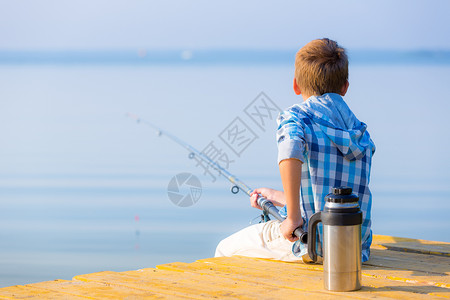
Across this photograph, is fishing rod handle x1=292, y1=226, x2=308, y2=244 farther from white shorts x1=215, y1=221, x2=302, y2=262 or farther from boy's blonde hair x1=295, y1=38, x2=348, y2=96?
boy's blonde hair x1=295, y1=38, x2=348, y2=96

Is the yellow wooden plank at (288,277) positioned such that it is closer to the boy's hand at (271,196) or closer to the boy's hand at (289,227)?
the boy's hand at (289,227)

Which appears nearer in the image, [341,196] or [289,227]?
[341,196]

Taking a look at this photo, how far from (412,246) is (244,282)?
121cm

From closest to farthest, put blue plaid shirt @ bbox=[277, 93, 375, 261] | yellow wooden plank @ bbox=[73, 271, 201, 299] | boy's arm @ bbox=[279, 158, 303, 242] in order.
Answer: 1. yellow wooden plank @ bbox=[73, 271, 201, 299]
2. boy's arm @ bbox=[279, 158, 303, 242]
3. blue plaid shirt @ bbox=[277, 93, 375, 261]

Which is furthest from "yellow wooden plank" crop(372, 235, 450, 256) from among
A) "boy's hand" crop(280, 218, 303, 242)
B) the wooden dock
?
"boy's hand" crop(280, 218, 303, 242)

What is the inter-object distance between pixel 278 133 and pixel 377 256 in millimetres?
878

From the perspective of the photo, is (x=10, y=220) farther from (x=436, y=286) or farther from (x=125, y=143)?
(x=436, y=286)

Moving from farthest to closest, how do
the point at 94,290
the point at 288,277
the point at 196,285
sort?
the point at 288,277 → the point at 196,285 → the point at 94,290

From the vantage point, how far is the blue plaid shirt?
8.66ft

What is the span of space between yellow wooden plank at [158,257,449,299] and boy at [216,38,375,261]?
4.9 inches

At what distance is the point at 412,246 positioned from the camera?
3414 mm

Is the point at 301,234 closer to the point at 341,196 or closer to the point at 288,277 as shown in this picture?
the point at 288,277

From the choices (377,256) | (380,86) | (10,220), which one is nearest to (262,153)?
(10,220)

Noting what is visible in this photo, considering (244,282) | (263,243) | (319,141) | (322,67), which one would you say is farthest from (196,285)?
(322,67)
